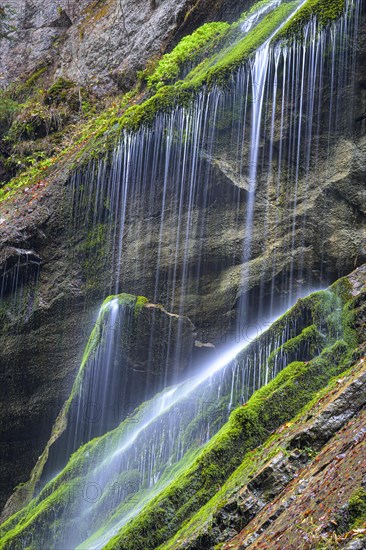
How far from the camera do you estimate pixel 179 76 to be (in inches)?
569

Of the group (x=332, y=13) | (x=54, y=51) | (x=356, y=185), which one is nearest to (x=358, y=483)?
(x=356, y=185)

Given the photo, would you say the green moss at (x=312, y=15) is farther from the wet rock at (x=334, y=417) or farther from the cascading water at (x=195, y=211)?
the wet rock at (x=334, y=417)

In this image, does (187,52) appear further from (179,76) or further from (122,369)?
(122,369)

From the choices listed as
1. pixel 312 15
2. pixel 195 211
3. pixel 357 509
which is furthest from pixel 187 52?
pixel 357 509

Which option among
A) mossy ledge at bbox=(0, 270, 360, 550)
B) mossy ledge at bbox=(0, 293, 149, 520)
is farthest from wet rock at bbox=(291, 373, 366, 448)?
mossy ledge at bbox=(0, 293, 149, 520)

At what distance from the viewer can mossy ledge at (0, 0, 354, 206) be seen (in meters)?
11.7

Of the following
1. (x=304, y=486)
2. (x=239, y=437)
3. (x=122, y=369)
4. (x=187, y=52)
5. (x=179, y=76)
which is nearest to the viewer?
(x=304, y=486)

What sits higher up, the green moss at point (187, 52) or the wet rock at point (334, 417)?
the green moss at point (187, 52)

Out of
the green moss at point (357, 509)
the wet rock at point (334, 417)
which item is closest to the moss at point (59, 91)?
the wet rock at point (334, 417)

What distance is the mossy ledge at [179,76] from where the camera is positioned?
11.7 m

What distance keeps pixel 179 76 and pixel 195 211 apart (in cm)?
360

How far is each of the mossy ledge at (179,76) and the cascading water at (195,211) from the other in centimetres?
20

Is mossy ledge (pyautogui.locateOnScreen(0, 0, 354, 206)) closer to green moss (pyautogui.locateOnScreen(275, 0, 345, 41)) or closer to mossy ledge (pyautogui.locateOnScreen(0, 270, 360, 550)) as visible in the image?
green moss (pyautogui.locateOnScreen(275, 0, 345, 41))

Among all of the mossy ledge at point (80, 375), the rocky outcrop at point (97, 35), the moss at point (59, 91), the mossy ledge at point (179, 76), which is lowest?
the mossy ledge at point (80, 375)
